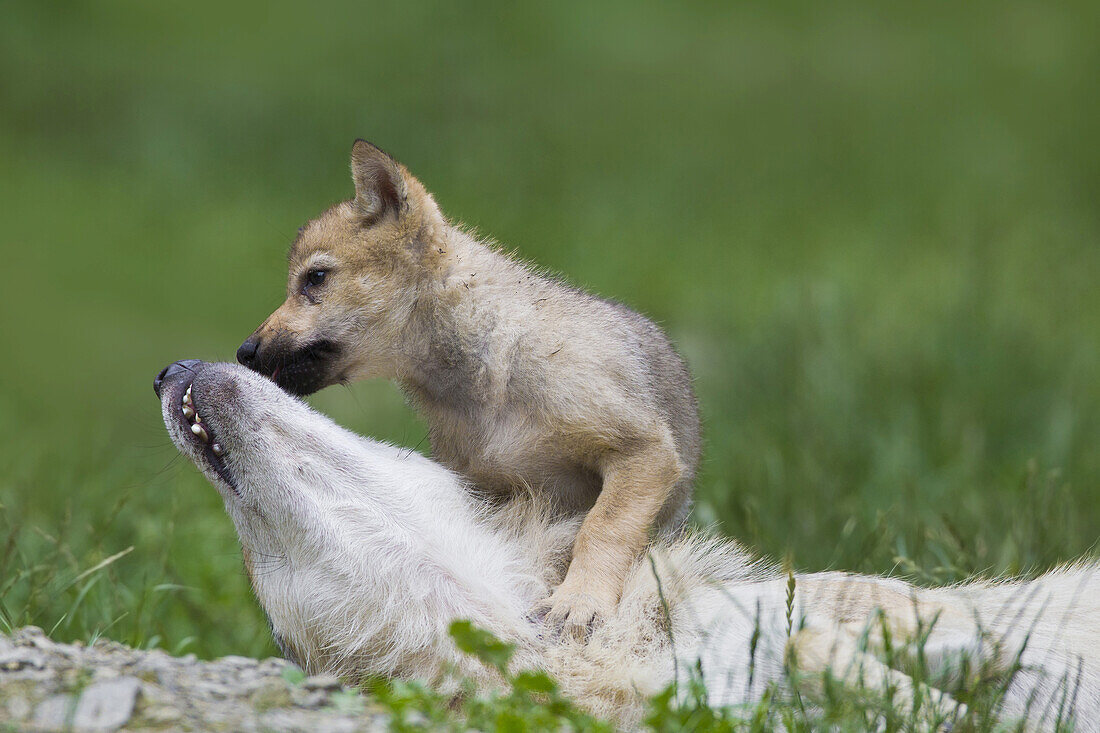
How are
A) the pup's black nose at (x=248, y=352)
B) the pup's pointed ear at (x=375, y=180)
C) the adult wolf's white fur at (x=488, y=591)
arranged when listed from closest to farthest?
1. the adult wolf's white fur at (x=488, y=591)
2. the pup's black nose at (x=248, y=352)
3. the pup's pointed ear at (x=375, y=180)

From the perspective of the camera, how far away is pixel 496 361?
13.2 feet

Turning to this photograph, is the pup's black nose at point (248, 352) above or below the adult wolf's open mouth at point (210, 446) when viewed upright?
above

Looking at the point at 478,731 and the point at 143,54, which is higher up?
the point at 143,54

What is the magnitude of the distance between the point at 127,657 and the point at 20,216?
373 inches

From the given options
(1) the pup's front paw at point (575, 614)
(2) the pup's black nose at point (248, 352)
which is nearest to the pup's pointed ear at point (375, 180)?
(2) the pup's black nose at point (248, 352)

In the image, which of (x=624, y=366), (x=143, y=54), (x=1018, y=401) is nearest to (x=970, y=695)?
(x=624, y=366)

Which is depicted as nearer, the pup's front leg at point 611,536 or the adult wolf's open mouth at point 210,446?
the pup's front leg at point 611,536

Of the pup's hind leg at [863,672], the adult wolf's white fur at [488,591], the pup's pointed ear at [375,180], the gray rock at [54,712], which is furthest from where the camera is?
the pup's pointed ear at [375,180]

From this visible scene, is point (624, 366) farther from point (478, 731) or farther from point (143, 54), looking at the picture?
point (143, 54)

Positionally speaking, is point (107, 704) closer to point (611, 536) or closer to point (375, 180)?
point (611, 536)

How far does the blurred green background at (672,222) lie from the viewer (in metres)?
5.34

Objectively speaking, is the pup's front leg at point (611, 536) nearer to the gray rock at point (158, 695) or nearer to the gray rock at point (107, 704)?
the gray rock at point (158, 695)

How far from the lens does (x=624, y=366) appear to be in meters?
4.02

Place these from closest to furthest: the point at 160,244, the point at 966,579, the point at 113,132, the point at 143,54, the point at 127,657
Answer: the point at 127,657, the point at 966,579, the point at 160,244, the point at 113,132, the point at 143,54
